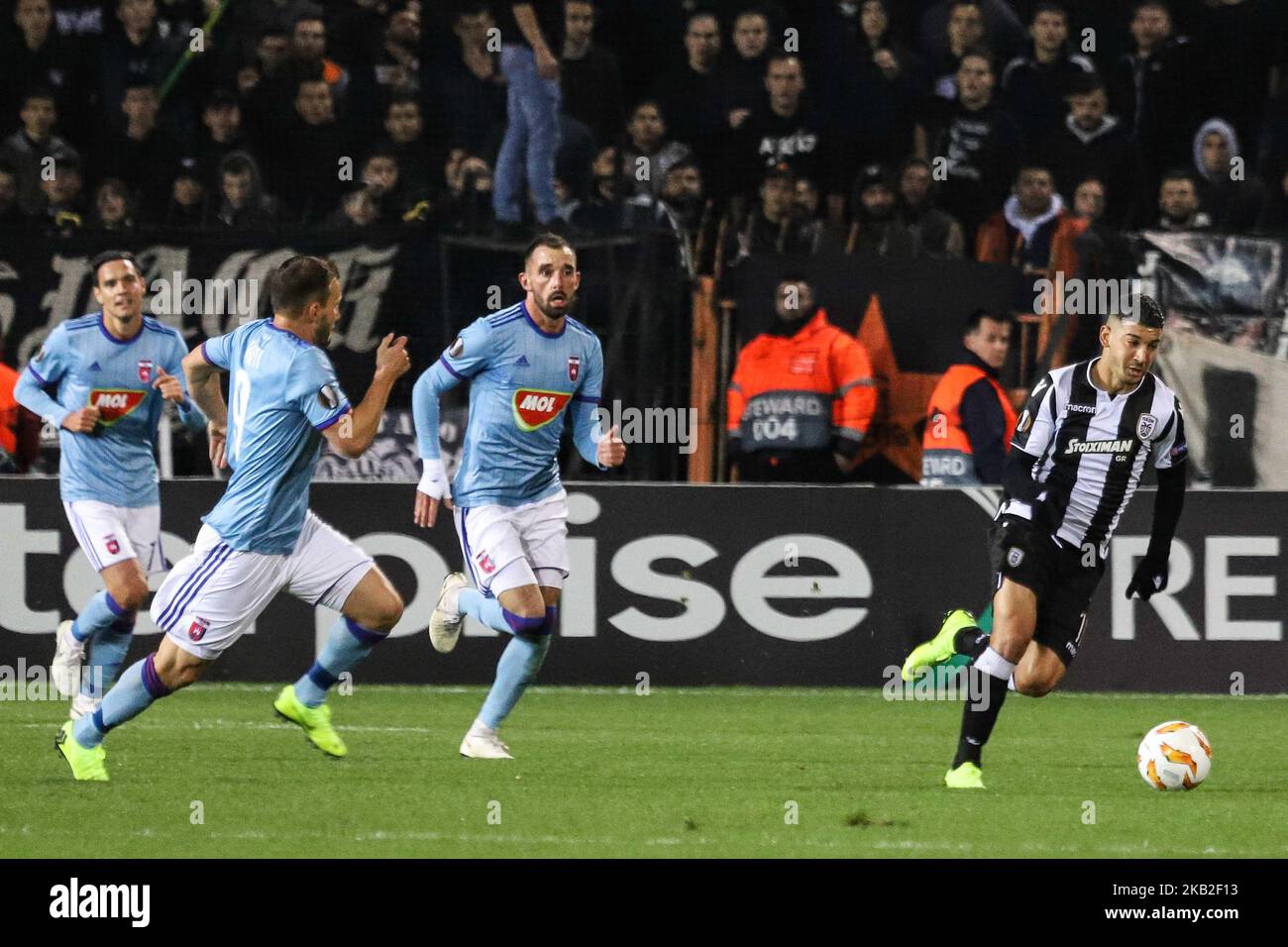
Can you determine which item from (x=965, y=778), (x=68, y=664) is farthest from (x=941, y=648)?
(x=68, y=664)

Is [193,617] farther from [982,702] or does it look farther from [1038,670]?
[1038,670]

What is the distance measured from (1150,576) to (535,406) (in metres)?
2.57

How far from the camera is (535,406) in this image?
345 inches

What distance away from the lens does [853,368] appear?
1197 centimetres

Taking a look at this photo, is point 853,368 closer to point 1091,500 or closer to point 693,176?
point 693,176

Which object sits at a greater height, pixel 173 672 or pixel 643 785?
pixel 173 672

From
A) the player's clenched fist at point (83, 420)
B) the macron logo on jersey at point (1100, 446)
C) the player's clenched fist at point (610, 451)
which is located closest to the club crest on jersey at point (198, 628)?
the player's clenched fist at point (610, 451)

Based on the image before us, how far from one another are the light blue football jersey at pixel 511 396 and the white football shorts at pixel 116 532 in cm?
167

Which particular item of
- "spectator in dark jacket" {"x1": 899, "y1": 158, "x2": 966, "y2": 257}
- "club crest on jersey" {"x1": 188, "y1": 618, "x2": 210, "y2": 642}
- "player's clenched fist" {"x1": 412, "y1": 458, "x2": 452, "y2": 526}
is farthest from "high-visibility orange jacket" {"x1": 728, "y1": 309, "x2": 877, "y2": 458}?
"club crest on jersey" {"x1": 188, "y1": 618, "x2": 210, "y2": 642}

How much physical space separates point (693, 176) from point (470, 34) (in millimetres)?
1997

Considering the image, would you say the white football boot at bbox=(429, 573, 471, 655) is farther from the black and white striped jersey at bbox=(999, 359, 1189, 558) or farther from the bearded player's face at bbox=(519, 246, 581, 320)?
the black and white striped jersey at bbox=(999, 359, 1189, 558)

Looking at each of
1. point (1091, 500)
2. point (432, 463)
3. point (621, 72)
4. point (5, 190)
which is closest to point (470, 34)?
point (621, 72)

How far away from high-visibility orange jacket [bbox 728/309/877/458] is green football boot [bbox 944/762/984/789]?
170 inches

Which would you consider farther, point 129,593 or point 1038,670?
point 129,593
